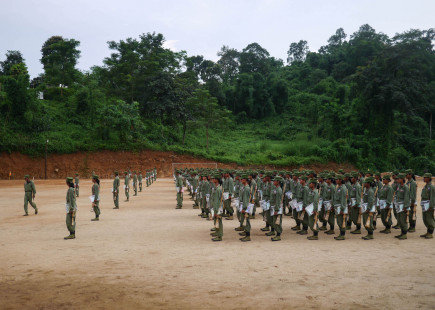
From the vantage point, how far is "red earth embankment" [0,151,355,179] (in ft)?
150

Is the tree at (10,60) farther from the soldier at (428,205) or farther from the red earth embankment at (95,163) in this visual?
the soldier at (428,205)

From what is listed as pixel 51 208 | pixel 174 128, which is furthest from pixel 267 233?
pixel 174 128

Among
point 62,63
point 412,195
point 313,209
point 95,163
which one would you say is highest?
point 62,63

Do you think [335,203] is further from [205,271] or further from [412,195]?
[205,271]

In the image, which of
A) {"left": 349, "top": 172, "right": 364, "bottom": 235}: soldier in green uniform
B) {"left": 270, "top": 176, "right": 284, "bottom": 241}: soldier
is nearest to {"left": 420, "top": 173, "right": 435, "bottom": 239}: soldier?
{"left": 349, "top": 172, "right": 364, "bottom": 235}: soldier in green uniform

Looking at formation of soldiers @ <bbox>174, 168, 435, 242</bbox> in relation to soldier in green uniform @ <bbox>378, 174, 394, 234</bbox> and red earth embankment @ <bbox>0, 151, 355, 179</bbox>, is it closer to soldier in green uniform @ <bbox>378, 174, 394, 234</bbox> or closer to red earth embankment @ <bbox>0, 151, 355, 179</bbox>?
soldier in green uniform @ <bbox>378, 174, 394, 234</bbox>

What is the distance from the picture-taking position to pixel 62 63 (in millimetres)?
64750

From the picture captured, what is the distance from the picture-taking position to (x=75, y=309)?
18.6 feet

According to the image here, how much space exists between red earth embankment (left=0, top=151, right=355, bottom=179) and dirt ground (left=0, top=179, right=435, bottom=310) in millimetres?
38011

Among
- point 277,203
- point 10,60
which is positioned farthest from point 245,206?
point 10,60

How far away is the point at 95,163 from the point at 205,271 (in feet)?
150

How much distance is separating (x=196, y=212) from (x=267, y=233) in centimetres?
653

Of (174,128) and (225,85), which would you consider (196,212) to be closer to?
(174,128)

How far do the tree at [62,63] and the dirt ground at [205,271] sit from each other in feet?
193
